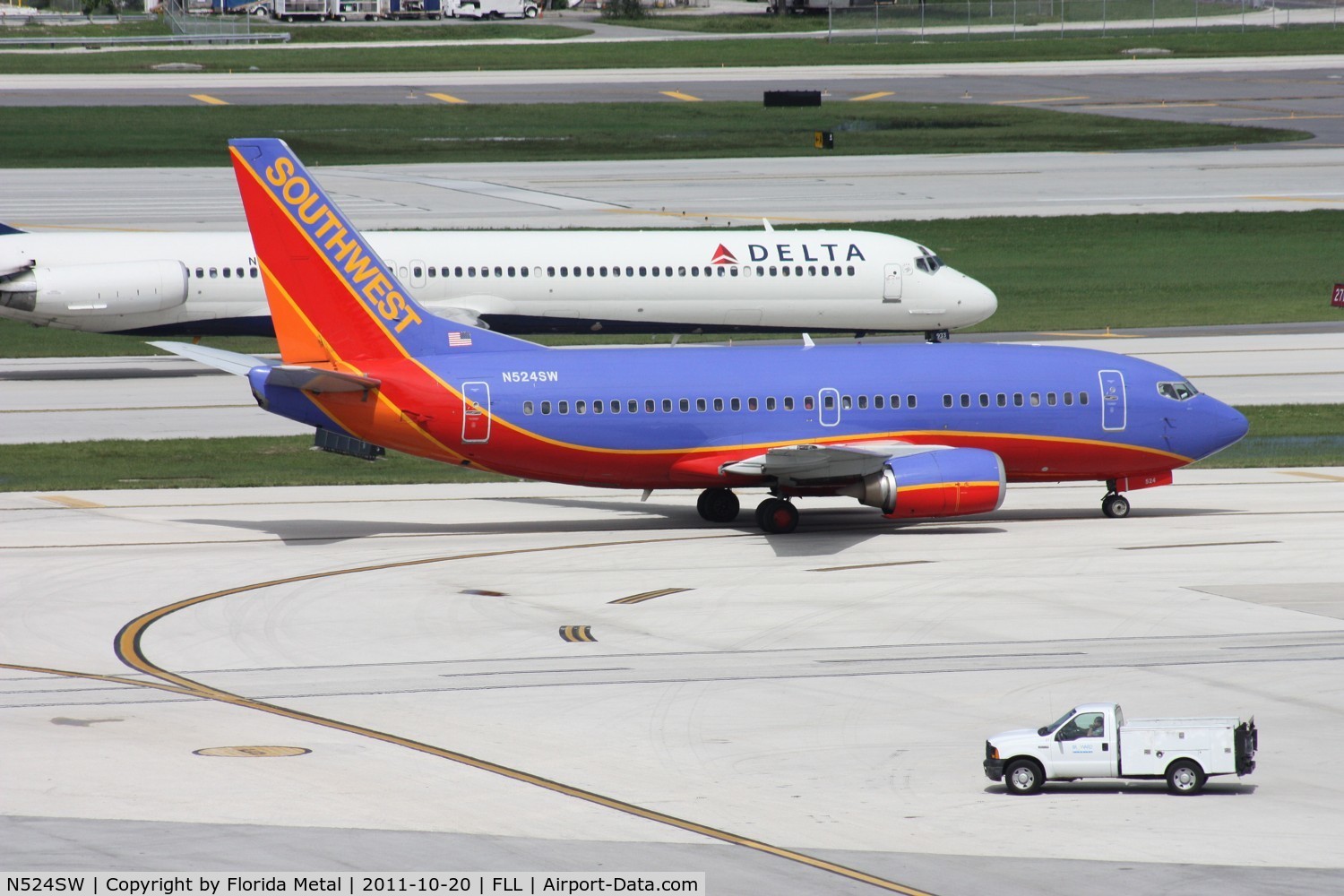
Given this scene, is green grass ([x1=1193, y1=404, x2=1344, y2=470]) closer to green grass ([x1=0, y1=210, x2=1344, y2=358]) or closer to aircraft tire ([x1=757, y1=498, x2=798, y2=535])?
aircraft tire ([x1=757, y1=498, x2=798, y2=535])

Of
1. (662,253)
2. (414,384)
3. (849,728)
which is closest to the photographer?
(849,728)

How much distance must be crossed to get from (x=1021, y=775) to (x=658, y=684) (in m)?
7.02

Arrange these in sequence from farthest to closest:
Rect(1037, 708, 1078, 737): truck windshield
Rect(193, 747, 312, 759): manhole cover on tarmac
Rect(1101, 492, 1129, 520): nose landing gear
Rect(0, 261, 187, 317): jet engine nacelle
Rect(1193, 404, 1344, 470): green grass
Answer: Rect(0, 261, 187, 317): jet engine nacelle
Rect(1193, 404, 1344, 470): green grass
Rect(1101, 492, 1129, 520): nose landing gear
Rect(193, 747, 312, 759): manhole cover on tarmac
Rect(1037, 708, 1078, 737): truck windshield

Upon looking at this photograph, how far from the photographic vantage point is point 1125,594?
33031mm

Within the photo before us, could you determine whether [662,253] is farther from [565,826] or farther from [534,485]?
[565,826]

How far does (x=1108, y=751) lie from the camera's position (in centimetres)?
2250

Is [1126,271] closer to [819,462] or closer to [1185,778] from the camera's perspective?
[819,462]

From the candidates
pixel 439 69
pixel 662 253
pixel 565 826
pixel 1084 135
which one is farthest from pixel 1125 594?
pixel 439 69

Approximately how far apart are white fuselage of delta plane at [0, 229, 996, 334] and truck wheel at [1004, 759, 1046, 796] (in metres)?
39.5

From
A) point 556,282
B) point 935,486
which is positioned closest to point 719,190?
point 556,282

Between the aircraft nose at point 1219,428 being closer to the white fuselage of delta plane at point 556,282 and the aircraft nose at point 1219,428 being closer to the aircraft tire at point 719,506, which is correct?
the aircraft tire at point 719,506

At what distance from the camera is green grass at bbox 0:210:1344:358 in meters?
70.4

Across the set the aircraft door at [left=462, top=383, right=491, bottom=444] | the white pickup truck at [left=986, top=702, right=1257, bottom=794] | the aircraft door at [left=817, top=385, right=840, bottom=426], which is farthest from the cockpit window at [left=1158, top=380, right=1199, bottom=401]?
the white pickup truck at [left=986, top=702, right=1257, bottom=794]

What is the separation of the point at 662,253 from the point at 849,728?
38231mm
